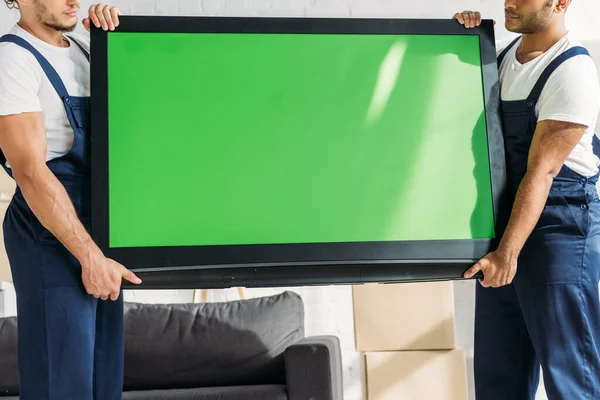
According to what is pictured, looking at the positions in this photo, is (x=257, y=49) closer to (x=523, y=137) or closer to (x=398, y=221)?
(x=398, y=221)

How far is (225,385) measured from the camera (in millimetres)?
3355

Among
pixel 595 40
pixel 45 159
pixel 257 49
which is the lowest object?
pixel 45 159

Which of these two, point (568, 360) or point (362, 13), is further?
point (362, 13)

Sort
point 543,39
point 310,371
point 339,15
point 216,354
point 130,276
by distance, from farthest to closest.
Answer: point 339,15 → point 216,354 → point 310,371 → point 543,39 → point 130,276

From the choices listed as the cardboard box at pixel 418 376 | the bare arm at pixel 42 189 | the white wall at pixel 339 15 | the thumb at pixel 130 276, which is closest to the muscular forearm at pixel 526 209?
the thumb at pixel 130 276

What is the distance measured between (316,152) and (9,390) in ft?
6.29

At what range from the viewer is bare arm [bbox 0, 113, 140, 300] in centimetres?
203

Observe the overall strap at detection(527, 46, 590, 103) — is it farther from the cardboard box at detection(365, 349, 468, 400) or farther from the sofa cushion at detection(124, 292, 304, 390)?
the cardboard box at detection(365, 349, 468, 400)

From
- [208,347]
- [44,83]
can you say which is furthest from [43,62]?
[208,347]

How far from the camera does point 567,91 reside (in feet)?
7.13

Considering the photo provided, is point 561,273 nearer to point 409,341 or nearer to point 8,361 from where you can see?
point 409,341

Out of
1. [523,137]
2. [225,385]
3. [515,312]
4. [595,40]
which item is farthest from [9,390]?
[595,40]

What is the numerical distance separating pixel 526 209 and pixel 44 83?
135 centimetres

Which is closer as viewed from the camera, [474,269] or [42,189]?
[42,189]
